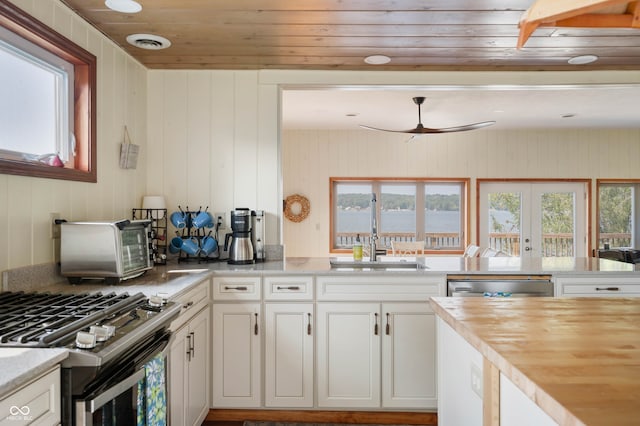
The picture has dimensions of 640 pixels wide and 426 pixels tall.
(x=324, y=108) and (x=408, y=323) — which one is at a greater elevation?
(x=324, y=108)

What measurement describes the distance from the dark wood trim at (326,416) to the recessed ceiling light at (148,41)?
2.28 meters

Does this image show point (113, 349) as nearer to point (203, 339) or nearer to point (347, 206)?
point (203, 339)

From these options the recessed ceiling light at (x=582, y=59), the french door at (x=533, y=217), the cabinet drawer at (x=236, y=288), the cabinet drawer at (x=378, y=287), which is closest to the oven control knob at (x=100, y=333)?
the cabinet drawer at (x=236, y=288)

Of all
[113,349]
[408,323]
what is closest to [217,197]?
[408,323]

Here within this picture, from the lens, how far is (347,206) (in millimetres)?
7215

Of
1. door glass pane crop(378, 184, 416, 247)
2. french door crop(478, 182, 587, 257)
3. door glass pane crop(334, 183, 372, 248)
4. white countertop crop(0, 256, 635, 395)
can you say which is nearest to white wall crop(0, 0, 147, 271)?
white countertop crop(0, 256, 635, 395)

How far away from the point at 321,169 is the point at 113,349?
19.1ft

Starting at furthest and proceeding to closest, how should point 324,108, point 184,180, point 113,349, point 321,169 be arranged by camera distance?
1. point 321,169
2. point 324,108
3. point 184,180
4. point 113,349

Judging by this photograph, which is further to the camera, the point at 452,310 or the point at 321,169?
the point at 321,169

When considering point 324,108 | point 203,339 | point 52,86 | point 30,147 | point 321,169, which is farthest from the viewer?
point 321,169

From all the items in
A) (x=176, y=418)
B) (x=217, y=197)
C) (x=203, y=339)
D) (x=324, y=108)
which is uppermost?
(x=324, y=108)

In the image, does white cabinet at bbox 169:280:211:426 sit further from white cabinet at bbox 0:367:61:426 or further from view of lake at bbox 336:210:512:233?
view of lake at bbox 336:210:512:233

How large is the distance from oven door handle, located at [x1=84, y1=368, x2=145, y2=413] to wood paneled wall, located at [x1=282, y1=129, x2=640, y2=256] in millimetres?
5510

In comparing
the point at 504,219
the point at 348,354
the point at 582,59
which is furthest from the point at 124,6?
the point at 504,219
